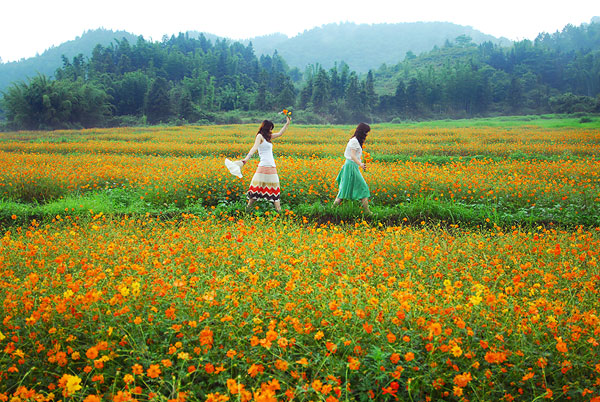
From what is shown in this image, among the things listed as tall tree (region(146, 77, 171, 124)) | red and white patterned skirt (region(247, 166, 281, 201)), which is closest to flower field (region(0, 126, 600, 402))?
red and white patterned skirt (region(247, 166, 281, 201))

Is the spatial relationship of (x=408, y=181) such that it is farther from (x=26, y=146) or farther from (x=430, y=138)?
(x=26, y=146)

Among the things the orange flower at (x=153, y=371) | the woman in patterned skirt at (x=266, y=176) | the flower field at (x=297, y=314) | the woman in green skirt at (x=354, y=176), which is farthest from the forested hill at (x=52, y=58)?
A: the orange flower at (x=153, y=371)

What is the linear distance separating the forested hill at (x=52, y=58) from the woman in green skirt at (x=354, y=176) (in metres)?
86.8

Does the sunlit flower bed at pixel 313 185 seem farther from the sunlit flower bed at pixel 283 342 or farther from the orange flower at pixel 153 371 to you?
Answer: the orange flower at pixel 153 371

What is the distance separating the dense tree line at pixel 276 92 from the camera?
3750 cm

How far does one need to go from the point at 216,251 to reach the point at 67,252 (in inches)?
58.0

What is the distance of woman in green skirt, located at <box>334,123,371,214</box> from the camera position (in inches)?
255

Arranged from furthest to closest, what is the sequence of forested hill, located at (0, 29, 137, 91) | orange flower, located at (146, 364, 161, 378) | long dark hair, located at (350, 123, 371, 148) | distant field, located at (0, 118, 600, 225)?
1. forested hill, located at (0, 29, 137, 91)
2. distant field, located at (0, 118, 600, 225)
3. long dark hair, located at (350, 123, 371, 148)
4. orange flower, located at (146, 364, 161, 378)

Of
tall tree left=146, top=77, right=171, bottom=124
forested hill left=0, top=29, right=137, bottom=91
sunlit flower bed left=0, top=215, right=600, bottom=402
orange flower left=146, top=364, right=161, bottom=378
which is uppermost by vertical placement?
forested hill left=0, top=29, right=137, bottom=91

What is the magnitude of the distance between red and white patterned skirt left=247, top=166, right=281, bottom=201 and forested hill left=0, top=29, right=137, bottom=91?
86144 mm

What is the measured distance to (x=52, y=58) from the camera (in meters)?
118

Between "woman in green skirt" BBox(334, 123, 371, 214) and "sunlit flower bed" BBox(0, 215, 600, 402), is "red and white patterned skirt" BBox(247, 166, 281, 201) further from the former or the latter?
"sunlit flower bed" BBox(0, 215, 600, 402)

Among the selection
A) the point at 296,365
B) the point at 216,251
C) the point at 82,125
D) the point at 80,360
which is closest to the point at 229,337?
the point at 296,365

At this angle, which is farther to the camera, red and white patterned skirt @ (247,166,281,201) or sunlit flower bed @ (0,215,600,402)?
red and white patterned skirt @ (247,166,281,201)
